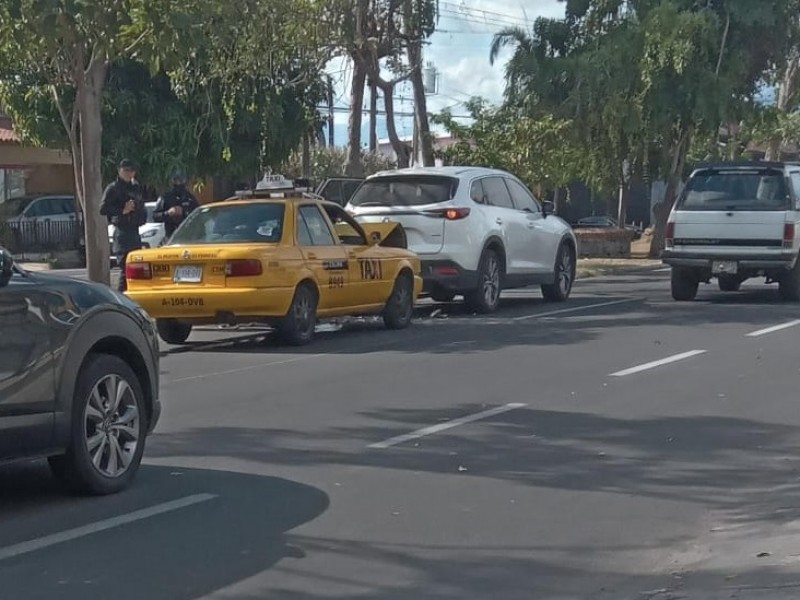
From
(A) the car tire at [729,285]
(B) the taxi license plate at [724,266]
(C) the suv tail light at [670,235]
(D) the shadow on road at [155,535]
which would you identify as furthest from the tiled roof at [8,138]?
(D) the shadow on road at [155,535]

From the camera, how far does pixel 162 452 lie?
30.8 feet

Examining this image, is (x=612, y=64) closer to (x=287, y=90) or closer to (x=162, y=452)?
(x=287, y=90)

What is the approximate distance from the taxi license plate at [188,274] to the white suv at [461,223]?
12.7 ft

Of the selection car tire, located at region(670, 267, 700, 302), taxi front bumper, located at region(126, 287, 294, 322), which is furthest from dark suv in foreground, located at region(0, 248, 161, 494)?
car tire, located at region(670, 267, 700, 302)

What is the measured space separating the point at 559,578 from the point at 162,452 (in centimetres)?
362

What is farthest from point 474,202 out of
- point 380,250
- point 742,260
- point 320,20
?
point 320,20

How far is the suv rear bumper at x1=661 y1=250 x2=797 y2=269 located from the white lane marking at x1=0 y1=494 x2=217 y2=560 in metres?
13.3

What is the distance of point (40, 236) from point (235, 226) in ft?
73.7

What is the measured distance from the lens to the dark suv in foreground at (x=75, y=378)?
7301 millimetres

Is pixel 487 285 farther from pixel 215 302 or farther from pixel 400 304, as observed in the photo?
pixel 215 302

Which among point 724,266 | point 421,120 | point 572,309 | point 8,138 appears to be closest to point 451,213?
point 572,309

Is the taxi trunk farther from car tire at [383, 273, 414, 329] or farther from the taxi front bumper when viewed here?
car tire at [383, 273, 414, 329]

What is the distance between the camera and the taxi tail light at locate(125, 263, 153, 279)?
1498 cm

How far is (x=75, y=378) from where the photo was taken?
7.71 metres
